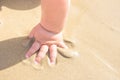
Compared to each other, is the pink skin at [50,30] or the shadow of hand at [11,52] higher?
the pink skin at [50,30]

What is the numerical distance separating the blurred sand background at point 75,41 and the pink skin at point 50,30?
1.7 inches

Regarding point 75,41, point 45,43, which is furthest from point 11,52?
point 75,41

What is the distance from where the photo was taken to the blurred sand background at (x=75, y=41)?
126 cm

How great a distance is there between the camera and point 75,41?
1437mm

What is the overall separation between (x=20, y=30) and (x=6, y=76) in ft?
1.07

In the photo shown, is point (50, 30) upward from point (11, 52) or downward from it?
upward

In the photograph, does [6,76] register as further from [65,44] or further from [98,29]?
[98,29]

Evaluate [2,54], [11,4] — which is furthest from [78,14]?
[2,54]

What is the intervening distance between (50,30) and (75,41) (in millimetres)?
179

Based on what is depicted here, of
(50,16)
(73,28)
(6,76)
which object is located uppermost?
(50,16)

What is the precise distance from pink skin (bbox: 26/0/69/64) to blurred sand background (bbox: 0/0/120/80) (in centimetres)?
4

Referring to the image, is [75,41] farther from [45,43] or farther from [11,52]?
[11,52]

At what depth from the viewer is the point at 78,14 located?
1619 millimetres

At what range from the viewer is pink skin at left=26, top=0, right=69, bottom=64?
124 centimetres
